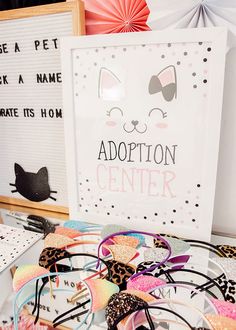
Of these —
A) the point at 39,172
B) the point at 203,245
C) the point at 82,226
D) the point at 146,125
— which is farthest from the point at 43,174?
the point at 203,245

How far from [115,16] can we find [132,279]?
509 mm

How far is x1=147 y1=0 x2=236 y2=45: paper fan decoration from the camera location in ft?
1.84

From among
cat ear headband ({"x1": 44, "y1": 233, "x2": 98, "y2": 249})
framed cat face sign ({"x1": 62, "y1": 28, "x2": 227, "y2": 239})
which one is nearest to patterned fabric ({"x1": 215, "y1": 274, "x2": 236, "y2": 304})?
framed cat face sign ({"x1": 62, "y1": 28, "x2": 227, "y2": 239})

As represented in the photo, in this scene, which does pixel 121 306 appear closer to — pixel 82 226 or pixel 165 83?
pixel 82 226

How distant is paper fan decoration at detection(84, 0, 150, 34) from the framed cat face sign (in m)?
0.06

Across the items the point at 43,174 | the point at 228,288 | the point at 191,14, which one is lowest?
the point at 228,288

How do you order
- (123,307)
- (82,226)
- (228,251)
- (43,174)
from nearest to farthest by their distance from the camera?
(123,307), (228,251), (82,226), (43,174)

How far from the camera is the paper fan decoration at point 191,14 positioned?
0.56 metres

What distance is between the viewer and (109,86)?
24.9 inches

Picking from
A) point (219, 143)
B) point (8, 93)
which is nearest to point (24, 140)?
point (8, 93)

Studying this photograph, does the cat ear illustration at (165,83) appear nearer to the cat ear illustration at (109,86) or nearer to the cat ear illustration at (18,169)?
the cat ear illustration at (109,86)

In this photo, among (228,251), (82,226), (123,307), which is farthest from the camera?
(82,226)

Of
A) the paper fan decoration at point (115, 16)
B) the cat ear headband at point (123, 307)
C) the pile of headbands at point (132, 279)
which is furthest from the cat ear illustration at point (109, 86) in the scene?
the cat ear headband at point (123, 307)

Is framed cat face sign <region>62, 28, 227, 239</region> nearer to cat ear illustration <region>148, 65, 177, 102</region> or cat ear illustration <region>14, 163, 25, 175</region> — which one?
cat ear illustration <region>148, 65, 177, 102</region>
